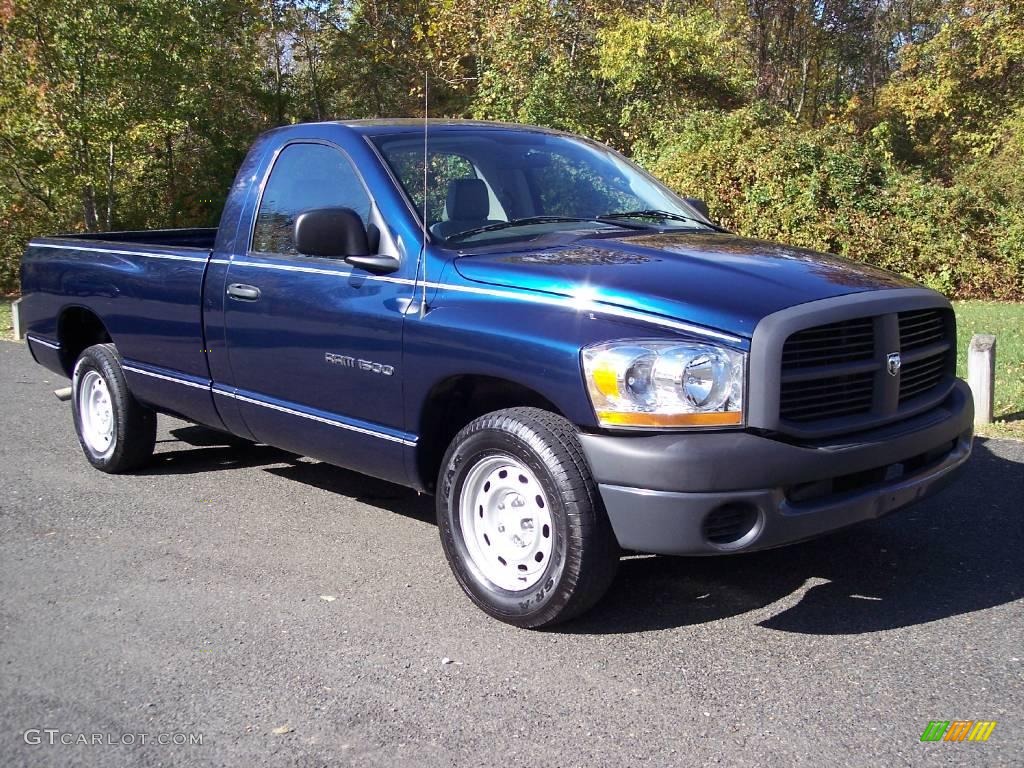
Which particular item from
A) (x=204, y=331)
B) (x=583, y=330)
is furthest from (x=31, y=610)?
(x=583, y=330)

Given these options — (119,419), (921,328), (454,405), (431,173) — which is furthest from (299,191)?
(921,328)

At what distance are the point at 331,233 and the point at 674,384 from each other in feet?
5.61

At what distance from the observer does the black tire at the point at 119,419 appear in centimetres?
660

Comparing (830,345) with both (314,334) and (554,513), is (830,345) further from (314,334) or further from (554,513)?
(314,334)

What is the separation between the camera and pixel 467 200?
16.2 ft

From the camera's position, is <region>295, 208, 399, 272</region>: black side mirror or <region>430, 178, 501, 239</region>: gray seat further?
<region>430, 178, 501, 239</region>: gray seat

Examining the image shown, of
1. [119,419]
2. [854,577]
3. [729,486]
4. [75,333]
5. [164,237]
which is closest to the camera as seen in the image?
[729,486]

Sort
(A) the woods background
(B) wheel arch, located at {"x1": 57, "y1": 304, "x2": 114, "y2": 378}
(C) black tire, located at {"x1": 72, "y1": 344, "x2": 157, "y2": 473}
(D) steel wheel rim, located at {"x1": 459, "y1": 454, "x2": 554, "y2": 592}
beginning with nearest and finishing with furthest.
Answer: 1. (D) steel wheel rim, located at {"x1": 459, "y1": 454, "x2": 554, "y2": 592}
2. (C) black tire, located at {"x1": 72, "y1": 344, "x2": 157, "y2": 473}
3. (B) wheel arch, located at {"x1": 57, "y1": 304, "x2": 114, "y2": 378}
4. (A) the woods background

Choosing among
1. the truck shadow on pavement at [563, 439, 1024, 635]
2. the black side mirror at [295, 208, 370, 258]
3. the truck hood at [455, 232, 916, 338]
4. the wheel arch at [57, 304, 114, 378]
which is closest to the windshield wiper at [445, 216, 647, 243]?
the truck hood at [455, 232, 916, 338]

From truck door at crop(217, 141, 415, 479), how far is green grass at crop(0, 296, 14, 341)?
9.60m

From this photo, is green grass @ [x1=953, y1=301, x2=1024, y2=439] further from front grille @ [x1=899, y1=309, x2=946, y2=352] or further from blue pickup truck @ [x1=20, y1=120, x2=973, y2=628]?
blue pickup truck @ [x1=20, y1=120, x2=973, y2=628]

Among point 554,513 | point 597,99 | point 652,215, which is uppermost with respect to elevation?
point 597,99

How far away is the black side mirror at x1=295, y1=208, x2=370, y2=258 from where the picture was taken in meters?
4.59

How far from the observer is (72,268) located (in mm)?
6836
